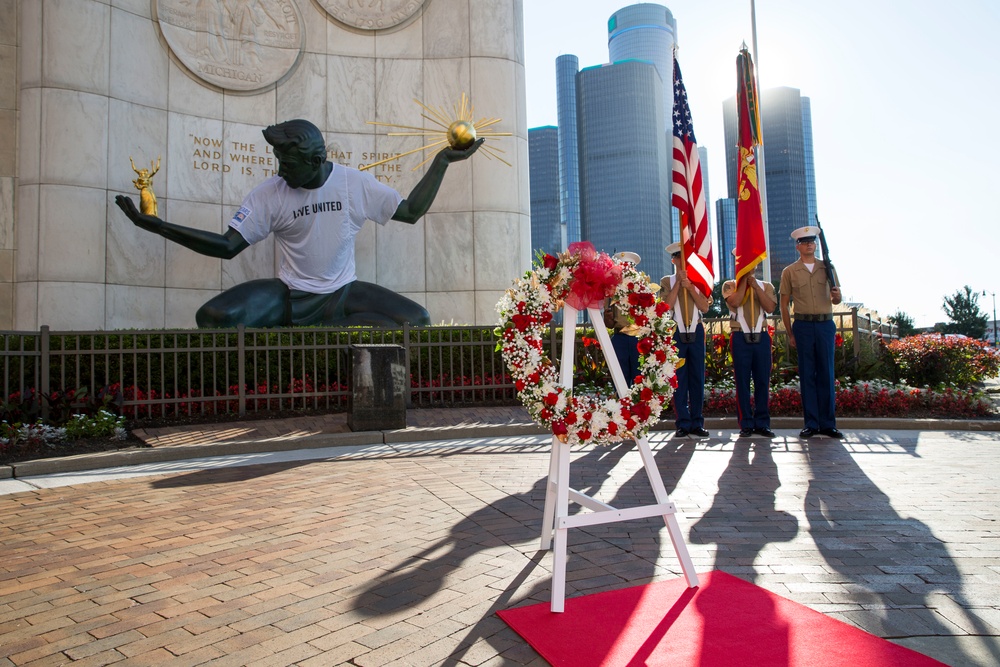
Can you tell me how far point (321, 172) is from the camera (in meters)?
12.8

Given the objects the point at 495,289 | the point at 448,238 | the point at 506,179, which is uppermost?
the point at 506,179

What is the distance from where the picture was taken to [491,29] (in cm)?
1590

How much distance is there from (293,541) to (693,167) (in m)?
5.54

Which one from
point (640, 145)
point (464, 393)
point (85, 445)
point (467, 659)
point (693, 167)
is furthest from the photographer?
point (640, 145)

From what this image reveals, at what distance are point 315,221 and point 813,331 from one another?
8325 millimetres

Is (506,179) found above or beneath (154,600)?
above

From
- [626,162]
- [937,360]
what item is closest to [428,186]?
[937,360]

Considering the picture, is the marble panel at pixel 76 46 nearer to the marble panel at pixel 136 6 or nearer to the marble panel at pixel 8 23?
the marble panel at pixel 136 6

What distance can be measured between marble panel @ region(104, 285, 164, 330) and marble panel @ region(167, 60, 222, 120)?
11.6 feet

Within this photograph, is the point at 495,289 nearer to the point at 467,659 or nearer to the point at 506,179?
the point at 506,179

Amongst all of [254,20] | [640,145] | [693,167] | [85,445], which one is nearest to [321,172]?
[254,20]

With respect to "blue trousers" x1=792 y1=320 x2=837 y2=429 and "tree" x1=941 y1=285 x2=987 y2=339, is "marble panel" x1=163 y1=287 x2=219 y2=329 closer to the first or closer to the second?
"blue trousers" x1=792 y1=320 x2=837 y2=429

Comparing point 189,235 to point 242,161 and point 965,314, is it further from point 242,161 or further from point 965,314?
point 965,314

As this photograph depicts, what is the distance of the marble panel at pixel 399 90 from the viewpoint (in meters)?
15.5
